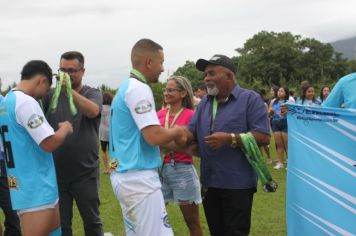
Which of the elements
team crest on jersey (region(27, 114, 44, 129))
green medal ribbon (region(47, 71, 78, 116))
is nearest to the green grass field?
green medal ribbon (region(47, 71, 78, 116))

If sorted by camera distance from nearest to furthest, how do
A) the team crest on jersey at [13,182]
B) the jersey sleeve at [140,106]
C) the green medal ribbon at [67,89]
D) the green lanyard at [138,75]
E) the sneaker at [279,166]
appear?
1. the jersey sleeve at [140,106]
2. the green lanyard at [138,75]
3. the team crest on jersey at [13,182]
4. the green medal ribbon at [67,89]
5. the sneaker at [279,166]

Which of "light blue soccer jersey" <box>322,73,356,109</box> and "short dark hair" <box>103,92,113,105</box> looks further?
"short dark hair" <box>103,92,113,105</box>

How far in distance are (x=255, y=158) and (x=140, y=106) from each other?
116 cm

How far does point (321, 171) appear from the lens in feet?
12.0

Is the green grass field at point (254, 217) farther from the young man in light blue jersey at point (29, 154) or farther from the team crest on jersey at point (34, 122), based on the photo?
the team crest on jersey at point (34, 122)

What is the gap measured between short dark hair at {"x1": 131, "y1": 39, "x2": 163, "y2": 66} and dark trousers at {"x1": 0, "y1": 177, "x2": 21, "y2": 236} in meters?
2.70

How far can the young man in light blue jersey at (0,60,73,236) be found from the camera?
11.4ft

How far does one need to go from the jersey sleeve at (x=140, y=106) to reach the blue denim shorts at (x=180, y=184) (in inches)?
72.5

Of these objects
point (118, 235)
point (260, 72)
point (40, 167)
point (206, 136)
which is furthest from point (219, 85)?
point (260, 72)

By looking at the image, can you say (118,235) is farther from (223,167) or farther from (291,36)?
(291,36)

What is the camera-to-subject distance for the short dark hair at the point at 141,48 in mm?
3428

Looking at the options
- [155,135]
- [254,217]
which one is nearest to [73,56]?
[155,135]

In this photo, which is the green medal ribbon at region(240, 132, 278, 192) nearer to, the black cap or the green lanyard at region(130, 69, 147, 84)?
the black cap

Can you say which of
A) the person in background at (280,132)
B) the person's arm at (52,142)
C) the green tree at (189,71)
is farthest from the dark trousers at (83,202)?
the green tree at (189,71)
